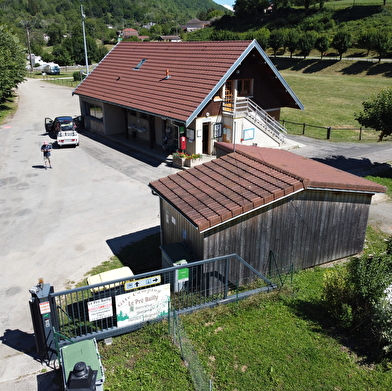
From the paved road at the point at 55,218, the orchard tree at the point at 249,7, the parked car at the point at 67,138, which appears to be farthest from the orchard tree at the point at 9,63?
the orchard tree at the point at 249,7

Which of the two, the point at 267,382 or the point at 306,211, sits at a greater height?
the point at 306,211

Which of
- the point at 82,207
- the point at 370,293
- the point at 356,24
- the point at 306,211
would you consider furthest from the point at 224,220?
the point at 356,24

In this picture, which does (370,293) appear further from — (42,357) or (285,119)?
(285,119)

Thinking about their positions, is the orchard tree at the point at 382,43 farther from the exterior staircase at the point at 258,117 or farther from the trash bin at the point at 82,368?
the trash bin at the point at 82,368

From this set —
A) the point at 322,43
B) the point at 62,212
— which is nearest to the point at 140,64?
the point at 62,212

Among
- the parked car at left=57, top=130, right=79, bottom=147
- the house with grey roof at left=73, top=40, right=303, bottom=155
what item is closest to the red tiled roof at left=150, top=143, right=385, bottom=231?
the house with grey roof at left=73, top=40, right=303, bottom=155

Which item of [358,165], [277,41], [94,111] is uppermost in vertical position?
[277,41]

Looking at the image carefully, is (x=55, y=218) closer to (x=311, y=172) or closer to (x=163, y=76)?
(x=311, y=172)
